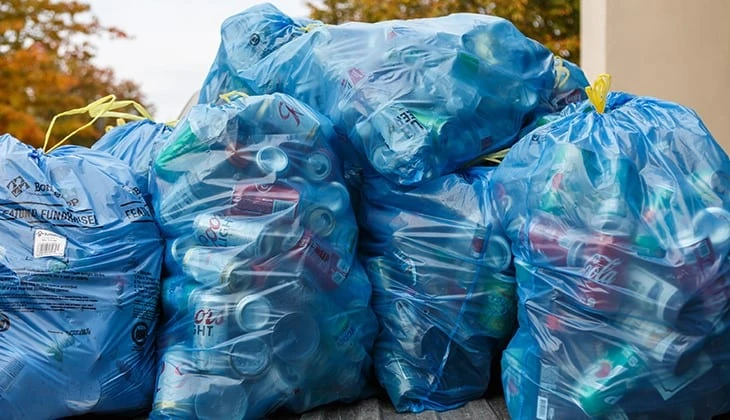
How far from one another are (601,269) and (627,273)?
6 cm

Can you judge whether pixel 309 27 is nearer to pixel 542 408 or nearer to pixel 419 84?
pixel 419 84

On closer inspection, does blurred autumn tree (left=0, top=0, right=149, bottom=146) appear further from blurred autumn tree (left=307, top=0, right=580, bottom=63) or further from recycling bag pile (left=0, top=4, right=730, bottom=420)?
recycling bag pile (left=0, top=4, right=730, bottom=420)

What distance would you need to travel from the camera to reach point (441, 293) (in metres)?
2.41

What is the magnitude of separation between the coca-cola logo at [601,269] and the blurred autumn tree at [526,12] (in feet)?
25.0

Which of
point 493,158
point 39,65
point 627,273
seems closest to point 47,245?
point 493,158

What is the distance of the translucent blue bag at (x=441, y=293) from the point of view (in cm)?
240

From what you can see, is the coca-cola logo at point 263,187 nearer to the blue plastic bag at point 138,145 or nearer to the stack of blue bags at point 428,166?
the stack of blue bags at point 428,166

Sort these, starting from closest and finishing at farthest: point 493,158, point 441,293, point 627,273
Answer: point 627,273, point 441,293, point 493,158

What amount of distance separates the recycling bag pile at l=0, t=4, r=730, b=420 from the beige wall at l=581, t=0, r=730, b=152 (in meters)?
2.72

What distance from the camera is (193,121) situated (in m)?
2.40

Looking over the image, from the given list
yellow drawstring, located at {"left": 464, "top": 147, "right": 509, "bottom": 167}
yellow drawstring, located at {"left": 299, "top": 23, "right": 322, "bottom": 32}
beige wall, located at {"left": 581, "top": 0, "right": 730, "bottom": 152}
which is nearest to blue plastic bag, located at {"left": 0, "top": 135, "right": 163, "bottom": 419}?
yellow drawstring, located at {"left": 299, "top": 23, "right": 322, "bottom": 32}

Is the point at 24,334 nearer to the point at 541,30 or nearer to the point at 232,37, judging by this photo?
the point at 232,37

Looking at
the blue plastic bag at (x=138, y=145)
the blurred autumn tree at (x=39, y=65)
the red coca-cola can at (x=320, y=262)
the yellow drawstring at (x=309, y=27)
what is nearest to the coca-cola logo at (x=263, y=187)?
the red coca-cola can at (x=320, y=262)

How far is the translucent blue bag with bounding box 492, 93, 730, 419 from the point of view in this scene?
1938 millimetres
